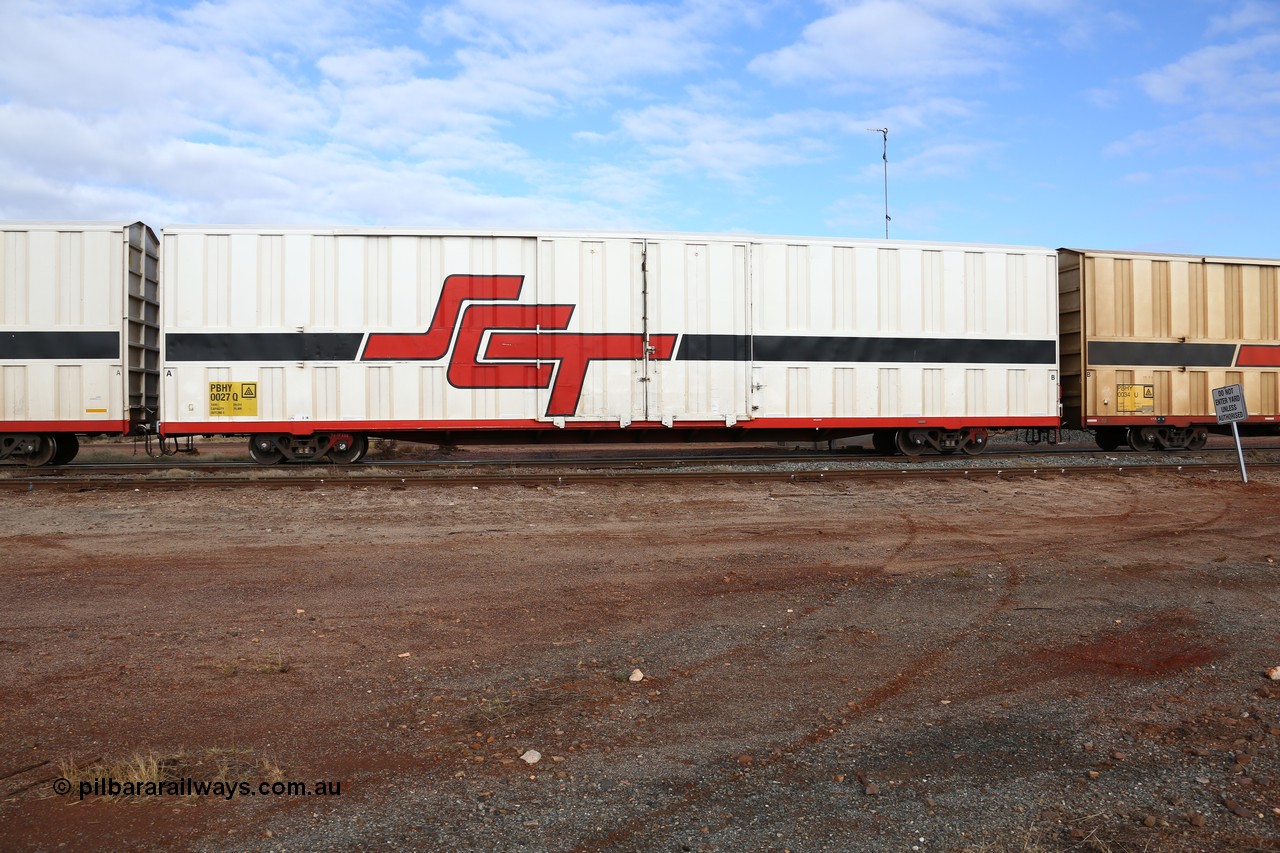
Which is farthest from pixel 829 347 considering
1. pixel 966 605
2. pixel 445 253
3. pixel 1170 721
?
pixel 1170 721

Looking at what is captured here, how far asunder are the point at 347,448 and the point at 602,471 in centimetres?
427

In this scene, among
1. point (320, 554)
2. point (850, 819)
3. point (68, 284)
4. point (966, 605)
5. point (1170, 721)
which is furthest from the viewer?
point (68, 284)

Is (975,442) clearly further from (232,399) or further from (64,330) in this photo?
(64,330)

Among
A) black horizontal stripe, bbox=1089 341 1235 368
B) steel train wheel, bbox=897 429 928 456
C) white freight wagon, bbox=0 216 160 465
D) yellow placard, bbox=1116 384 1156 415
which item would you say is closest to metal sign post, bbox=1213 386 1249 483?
yellow placard, bbox=1116 384 1156 415

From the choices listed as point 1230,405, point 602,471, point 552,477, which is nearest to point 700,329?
point 602,471

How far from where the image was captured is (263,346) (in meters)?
12.4

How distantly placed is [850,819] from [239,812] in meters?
2.33

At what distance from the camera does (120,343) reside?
1217 cm

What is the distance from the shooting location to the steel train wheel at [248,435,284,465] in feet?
42.1

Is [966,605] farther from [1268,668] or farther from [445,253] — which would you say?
[445,253]

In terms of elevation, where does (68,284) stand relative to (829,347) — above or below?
above

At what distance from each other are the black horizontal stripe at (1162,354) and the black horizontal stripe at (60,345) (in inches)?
658

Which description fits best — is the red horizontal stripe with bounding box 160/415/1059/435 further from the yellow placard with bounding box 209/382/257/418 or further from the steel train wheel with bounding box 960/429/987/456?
the steel train wheel with bounding box 960/429/987/456

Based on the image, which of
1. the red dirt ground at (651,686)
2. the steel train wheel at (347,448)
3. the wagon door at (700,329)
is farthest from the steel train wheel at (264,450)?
the wagon door at (700,329)
